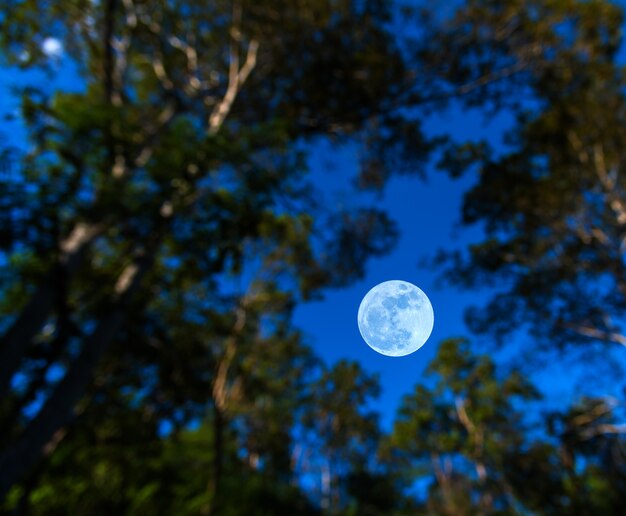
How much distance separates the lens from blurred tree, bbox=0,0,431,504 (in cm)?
450

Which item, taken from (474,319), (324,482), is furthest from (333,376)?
(474,319)

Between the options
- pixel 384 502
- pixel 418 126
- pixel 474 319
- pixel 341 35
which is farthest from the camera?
pixel 384 502

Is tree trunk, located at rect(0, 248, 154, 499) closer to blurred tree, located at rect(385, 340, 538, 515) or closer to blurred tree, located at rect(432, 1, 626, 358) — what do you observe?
blurred tree, located at rect(432, 1, 626, 358)

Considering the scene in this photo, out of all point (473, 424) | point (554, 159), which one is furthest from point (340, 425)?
point (554, 159)

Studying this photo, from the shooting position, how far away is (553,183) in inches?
400

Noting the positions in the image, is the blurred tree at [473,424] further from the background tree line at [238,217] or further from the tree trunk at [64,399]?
the tree trunk at [64,399]

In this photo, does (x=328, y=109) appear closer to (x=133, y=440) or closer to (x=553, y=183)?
(x=553, y=183)

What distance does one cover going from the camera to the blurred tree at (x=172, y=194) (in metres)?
4.50

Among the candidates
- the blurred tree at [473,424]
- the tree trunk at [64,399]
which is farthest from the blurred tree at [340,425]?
the tree trunk at [64,399]

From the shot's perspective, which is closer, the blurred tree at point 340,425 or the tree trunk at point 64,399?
the tree trunk at point 64,399

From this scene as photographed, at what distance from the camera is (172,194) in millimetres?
4598

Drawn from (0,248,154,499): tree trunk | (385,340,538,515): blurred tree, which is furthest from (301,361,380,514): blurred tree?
(0,248,154,499): tree trunk

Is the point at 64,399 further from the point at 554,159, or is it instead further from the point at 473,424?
the point at 473,424

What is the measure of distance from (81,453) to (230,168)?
6.95 metres
